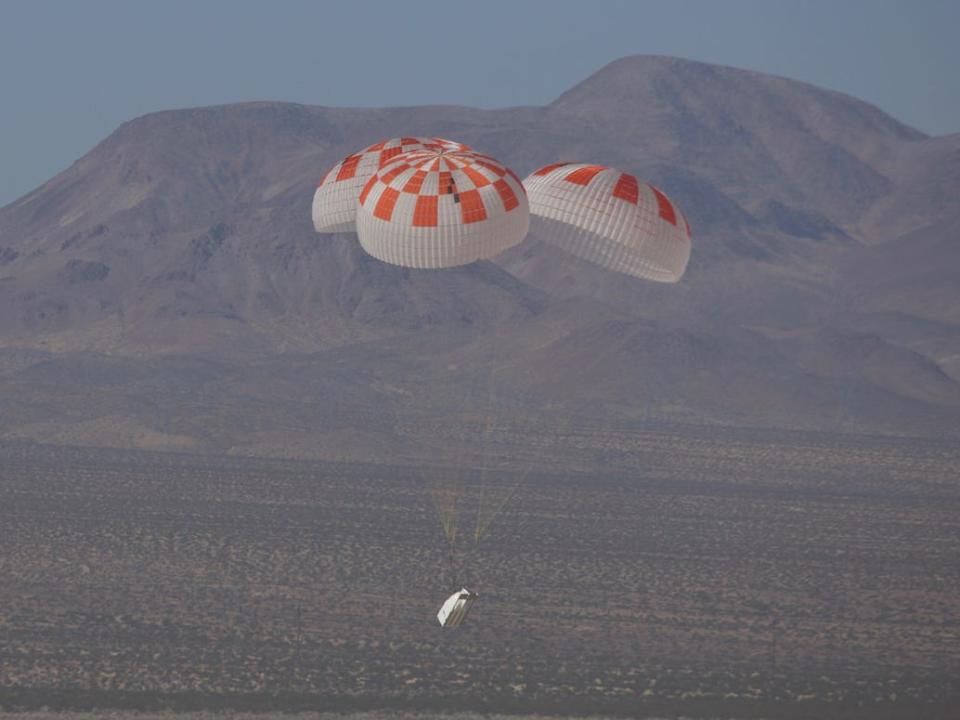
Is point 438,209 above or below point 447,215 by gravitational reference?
above

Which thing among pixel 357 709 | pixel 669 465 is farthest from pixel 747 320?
pixel 357 709

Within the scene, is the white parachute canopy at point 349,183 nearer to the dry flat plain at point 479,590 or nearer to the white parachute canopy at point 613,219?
the white parachute canopy at point 613,219

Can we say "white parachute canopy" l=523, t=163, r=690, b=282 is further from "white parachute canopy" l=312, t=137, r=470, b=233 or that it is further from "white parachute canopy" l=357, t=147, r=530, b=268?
"white parachute canopy" l=312, t=137, r=470, b=233

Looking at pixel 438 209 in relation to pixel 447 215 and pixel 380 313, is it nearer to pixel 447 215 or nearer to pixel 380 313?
pixel 447 215

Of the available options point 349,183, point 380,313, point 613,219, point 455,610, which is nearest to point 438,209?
point 349,183

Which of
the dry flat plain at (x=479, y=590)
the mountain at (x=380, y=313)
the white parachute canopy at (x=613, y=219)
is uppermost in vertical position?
the white parachute canopy at (x=613, y=219)

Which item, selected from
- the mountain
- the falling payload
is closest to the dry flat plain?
the falling payload

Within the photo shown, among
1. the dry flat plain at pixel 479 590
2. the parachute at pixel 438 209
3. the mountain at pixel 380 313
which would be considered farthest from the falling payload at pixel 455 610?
the mountain at pixel 380 313
